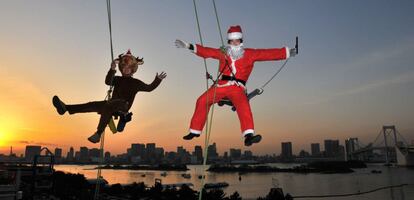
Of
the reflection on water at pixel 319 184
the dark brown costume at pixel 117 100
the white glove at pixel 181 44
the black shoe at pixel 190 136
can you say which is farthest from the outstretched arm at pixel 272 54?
the reflection on water at pixel 319 184

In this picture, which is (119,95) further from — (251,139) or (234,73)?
(251,139)

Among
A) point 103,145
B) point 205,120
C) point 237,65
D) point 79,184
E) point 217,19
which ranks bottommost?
point 79,184

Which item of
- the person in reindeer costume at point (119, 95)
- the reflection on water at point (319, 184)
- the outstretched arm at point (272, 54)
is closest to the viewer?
the person in reindeer costume at point (119, 95)

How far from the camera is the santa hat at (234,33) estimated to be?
4.34m

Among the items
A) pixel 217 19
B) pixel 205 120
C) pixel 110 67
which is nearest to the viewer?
pixel 217 19

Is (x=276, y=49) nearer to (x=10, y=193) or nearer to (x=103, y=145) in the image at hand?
(x=103, y=145)

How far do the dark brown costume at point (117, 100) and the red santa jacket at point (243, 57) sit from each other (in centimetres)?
89

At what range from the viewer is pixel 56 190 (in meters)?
27.2

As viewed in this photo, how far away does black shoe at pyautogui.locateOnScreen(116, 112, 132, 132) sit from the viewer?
4493mm

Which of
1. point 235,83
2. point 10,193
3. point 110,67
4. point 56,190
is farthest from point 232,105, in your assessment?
point 56,190

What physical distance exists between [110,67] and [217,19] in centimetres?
165

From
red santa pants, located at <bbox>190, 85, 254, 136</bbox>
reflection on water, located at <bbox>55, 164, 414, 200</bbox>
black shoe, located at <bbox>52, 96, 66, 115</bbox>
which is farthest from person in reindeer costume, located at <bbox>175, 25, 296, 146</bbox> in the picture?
reflection on water, located at <bbox>55, 164, 414, 200</bbox>

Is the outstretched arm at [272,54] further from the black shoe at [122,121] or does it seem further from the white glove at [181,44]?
the black shoe at [122,121]

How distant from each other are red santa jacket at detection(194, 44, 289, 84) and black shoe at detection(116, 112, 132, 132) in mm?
1258
